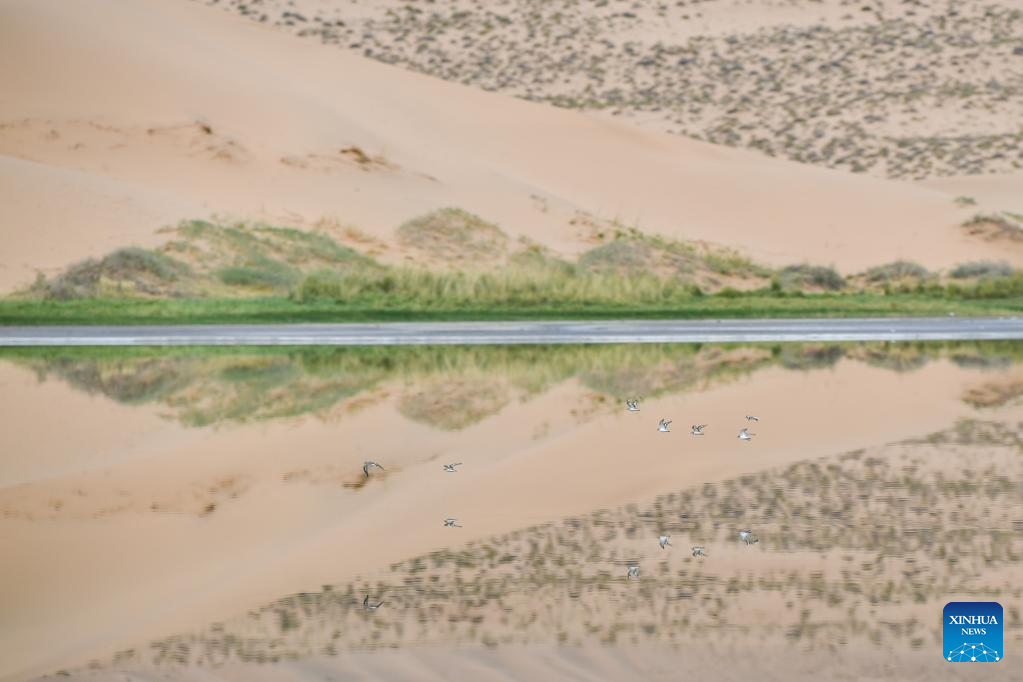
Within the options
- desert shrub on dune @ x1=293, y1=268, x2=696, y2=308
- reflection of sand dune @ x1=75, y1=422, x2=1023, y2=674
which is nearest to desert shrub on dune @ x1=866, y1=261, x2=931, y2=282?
desert shrub on dune @ x1=293, y1=268, x2=696, y2=308

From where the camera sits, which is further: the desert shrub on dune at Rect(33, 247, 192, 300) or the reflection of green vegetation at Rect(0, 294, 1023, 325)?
the desert shrub on dune at Rect(33, 247, 192, 300)

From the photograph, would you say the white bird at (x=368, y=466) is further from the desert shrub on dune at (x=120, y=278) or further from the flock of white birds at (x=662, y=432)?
the desert shrub on dune at (x=120, y=278)

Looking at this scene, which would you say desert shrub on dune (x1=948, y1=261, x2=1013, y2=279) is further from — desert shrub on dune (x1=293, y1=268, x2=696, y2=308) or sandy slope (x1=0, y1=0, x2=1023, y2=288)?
desert shrub on dune (x1=293, y1=268, x2=696, y2=308)

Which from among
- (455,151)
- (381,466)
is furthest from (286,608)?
(455,151)

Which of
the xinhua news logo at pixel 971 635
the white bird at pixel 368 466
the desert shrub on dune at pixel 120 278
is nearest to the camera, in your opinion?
the xinhua news logo at pixel 971 635

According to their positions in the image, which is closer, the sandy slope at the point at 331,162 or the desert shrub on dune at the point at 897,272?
the desert shrub on dune at the point at 897,272

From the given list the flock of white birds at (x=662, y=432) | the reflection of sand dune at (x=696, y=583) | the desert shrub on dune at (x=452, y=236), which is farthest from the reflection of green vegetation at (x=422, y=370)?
the desert shrub on dune at (x=452, y=236)

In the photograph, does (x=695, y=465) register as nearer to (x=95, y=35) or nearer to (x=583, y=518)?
(x=583, y=518)

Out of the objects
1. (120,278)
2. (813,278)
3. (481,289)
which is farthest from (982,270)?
(120,278)
